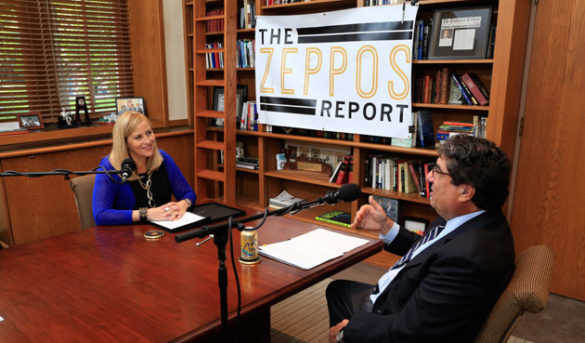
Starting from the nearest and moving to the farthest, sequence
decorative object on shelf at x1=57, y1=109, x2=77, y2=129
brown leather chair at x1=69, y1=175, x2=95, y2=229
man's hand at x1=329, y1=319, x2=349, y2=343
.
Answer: man's hand at x1=329, y1=319, x2=349, y2=343 → brown leather chair at x1=69, y1=175, x2=95, y2=229 → decorative object on shelf at x1=57, y1=109, x2=77, y2=129

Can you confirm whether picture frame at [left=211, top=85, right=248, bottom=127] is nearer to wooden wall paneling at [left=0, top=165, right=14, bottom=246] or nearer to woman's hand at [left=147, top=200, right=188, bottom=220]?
wooden wall paneling at [left=0, top=165, right=14, bottom=246]

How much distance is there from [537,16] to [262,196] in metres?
2.43

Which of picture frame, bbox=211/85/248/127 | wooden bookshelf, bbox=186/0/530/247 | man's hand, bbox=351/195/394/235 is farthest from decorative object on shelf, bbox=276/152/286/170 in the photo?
man's hand, bbox=351/195/394/235

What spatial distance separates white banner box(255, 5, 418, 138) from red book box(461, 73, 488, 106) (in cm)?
35

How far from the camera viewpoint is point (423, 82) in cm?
294

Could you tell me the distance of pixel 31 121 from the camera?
3.28m

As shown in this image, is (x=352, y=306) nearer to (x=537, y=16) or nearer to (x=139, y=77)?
(x=537, y=16)

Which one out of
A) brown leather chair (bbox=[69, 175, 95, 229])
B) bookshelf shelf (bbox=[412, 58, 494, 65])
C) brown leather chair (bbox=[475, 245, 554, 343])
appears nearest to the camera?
brown leather chair (bbox=[475, 245, 554, 343])

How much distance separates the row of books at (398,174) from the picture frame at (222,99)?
135 cm

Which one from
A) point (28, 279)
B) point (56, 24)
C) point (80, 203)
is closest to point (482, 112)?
point (80, 203)

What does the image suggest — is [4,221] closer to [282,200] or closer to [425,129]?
[282,200]

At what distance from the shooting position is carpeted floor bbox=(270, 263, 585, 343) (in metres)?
2.34

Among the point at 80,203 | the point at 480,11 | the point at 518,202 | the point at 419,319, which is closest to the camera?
the point at 419,319

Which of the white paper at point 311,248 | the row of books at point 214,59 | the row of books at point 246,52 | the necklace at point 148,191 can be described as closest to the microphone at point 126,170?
the white paper at point 311,248
